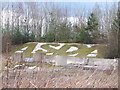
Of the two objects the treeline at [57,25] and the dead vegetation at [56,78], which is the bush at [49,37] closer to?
the treeline at [57,25]

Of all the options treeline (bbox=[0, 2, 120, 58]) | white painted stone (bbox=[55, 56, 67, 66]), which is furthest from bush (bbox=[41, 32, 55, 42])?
white painted stone (bbox=[55, 56, 67, 66])

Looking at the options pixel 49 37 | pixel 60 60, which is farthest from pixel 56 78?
pixel 49 37

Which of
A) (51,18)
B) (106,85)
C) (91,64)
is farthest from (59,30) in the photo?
(106,85)

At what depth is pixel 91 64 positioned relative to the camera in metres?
1.71

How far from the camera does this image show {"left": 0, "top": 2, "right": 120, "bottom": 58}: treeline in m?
1.67

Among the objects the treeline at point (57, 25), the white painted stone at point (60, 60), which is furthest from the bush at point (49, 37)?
the white painted stone at point (60, 60)

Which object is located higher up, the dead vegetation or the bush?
the bush

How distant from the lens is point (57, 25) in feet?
5.60

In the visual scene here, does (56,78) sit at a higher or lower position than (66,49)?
lower

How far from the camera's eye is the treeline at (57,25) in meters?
1.67

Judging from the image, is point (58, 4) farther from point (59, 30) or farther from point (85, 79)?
point (85, 79)

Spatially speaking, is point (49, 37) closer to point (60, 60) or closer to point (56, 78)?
point (60, 60)

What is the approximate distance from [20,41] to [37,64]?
215mm

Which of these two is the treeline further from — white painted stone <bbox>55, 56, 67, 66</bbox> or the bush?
white painted stone <bbox>55, 56, 67, 66</bbox>
